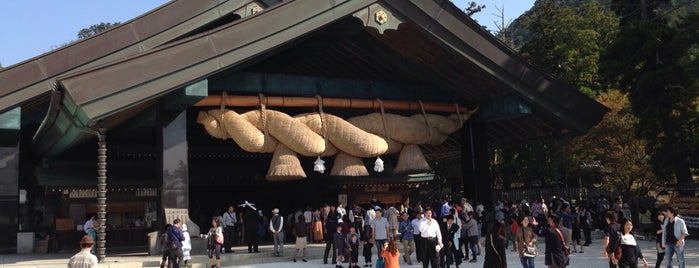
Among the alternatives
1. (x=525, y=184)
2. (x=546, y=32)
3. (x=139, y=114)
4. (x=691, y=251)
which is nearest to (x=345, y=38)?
(x=139, y=114)

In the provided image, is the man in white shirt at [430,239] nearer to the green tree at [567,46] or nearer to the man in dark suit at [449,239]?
the man in dark suit at [449,239]

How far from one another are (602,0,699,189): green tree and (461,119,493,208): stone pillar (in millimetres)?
5273

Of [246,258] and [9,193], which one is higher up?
[9,193]

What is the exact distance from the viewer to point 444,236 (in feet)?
47.4

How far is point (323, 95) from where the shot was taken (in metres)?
19.5

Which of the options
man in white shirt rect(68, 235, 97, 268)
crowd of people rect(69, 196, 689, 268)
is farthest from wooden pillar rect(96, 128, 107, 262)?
man in white shirt rect(68, 235, 97, 268)

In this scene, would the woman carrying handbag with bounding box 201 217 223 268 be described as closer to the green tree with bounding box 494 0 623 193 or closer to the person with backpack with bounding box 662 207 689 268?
the person with backpack with bounding box 662 207 689 268

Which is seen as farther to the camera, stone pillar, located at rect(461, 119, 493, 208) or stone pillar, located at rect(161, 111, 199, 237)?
stone pillar, located at rect(461, 119, 493, 208)

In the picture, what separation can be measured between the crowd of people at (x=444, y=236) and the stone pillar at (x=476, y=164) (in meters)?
0.63

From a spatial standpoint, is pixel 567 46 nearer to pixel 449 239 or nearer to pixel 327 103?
pixel 327 103

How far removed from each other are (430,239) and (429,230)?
0.19 m

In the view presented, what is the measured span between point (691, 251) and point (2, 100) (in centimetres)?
2011

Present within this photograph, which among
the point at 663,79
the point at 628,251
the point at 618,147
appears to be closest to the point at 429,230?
the point at 628,251

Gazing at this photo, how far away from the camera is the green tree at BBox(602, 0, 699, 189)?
2053 centimetres
